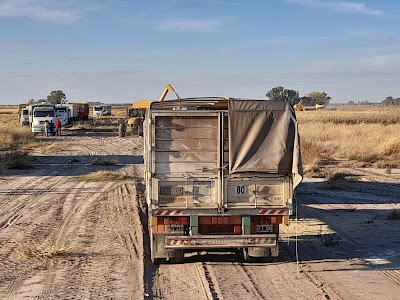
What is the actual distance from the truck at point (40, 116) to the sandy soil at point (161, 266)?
107ft

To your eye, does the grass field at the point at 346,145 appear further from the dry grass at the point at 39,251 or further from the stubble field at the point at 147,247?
the dry grass at the point at 39,251

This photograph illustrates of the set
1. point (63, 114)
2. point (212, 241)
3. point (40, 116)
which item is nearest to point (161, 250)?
point (212, 241)

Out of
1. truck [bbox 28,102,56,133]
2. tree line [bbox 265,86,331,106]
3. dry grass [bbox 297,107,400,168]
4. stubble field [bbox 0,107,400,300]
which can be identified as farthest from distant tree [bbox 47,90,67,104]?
stubble field [bbox 0,107,400,300]

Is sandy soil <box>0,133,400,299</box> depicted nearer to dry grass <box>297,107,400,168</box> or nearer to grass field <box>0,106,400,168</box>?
grass field <box>0,106,400,168</box>

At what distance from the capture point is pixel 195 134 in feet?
35.3

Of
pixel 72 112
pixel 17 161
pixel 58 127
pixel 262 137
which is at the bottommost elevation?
pixel 17 161

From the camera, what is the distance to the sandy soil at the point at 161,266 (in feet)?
30.8

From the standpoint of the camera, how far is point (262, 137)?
35.6ft

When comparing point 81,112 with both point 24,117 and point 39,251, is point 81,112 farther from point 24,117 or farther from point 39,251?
point 39,251

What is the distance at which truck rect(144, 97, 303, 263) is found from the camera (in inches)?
416

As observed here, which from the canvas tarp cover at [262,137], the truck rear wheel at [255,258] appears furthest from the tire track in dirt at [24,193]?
the canvas tarp cover at [262,137]

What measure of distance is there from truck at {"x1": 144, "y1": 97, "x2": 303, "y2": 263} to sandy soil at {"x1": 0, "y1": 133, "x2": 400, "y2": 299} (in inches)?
22.2

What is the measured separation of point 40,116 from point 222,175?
45385 mm

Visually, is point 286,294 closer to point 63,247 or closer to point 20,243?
point 63,247
